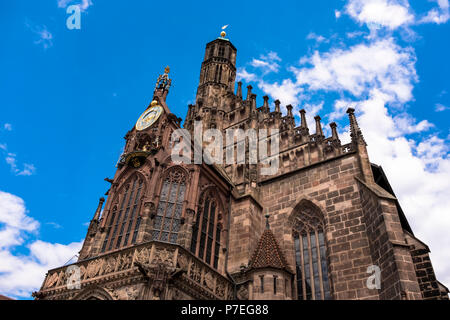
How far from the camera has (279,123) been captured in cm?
2394

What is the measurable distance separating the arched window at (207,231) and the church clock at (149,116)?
4886 millimetres

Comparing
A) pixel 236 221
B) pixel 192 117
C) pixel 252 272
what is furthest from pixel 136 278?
pixel 192 117

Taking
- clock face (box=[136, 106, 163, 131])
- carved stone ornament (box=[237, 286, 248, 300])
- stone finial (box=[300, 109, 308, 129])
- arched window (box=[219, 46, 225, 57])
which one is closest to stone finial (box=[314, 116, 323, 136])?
stone finial (box=[300, 109, 308, 129])

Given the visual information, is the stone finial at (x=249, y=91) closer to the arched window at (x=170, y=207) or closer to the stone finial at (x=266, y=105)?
the stone finial at (x=266, y=105)

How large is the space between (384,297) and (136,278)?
8904 millimetres

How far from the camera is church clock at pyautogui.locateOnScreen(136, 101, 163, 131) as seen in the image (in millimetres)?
20163

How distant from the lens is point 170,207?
17.0 metres

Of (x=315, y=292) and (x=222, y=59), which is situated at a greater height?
(x=222, y=59)

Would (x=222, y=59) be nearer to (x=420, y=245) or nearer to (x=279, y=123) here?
(x=279, y=123)

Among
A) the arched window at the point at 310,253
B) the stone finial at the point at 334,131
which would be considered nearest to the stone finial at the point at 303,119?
the stone finial at the point at 334,131

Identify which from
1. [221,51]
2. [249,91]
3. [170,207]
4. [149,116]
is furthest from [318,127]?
[221,51]

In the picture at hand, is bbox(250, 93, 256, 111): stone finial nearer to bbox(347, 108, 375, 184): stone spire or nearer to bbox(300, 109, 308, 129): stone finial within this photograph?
bbox(300, 109, 308, 129): stone finial
